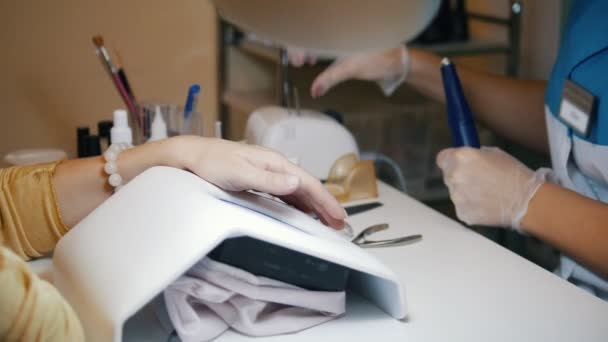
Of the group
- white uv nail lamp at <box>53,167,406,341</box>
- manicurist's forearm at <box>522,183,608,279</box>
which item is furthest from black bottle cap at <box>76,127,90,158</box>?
manicurist's forearm at <box>522,183,608,279</box>

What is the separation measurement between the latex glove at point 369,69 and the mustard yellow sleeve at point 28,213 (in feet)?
2.00

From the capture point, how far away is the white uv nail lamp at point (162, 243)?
2.45 feet

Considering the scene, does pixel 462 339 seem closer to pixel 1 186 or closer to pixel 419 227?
pixel 419 227

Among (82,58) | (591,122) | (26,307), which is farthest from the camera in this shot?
(82,58)

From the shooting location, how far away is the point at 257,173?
2.91 feet

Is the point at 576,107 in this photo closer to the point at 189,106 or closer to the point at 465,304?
the point at 465,304

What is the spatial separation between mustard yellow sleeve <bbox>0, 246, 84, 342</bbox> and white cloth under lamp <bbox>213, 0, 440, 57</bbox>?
15.1 inches

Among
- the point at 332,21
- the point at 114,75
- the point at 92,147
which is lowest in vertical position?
the point at 92,147

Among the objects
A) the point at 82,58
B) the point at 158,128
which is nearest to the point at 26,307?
the point at 158,128

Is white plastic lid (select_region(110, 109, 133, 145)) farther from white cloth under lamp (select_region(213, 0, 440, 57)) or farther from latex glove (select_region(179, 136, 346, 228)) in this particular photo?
white cloth under lamp (select_region(213, 0, 440, 57))

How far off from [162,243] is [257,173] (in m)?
0.16

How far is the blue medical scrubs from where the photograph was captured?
1.18 m

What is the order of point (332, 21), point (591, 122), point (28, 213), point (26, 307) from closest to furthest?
point (26, 307) → point (332, 21) → point (28, 213) → point (591, 122)

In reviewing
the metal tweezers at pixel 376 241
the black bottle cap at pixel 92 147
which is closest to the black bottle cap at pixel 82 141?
the black bottle cap at pixel 92 147
